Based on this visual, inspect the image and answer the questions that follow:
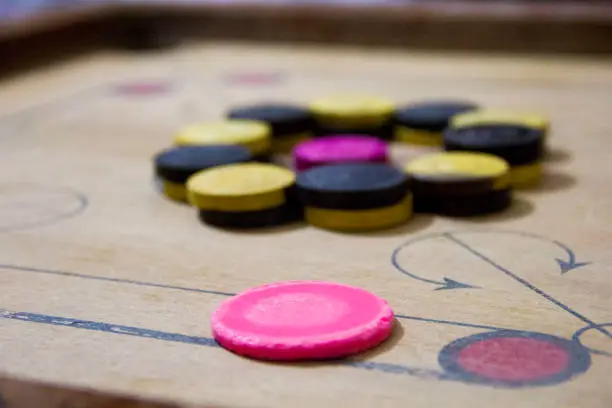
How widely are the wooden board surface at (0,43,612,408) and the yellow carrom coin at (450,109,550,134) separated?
7 centimetres

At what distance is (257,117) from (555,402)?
1.02 m

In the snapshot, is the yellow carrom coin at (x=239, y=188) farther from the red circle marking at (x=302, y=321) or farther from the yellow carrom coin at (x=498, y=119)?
the yellow carrom coin at (x=498, y=119)

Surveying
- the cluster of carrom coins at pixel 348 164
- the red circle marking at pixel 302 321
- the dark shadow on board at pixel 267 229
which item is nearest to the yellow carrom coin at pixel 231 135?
the cluster of carrom coins at pixel 348 164

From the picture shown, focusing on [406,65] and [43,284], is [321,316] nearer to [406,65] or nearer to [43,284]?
[43,284]

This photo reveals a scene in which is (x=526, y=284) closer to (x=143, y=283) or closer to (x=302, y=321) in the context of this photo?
(x=302, y=321)

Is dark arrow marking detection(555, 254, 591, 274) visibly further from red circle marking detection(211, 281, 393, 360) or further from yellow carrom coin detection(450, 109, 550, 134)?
yellow carrom coin detection(450, 109, 550, 134)

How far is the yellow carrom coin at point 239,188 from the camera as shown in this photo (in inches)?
45.1

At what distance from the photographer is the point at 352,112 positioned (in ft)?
5.18

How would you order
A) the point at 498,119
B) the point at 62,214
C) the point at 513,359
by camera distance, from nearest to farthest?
the point at 513,359 → the point at 62,214 → the point at 498,119

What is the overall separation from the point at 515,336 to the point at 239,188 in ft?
1.61

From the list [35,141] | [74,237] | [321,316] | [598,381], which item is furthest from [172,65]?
[598,381]

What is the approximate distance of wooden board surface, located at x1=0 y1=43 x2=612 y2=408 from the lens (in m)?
0.73

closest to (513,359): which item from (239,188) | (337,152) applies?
(239,188)

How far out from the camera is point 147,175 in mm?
1419
